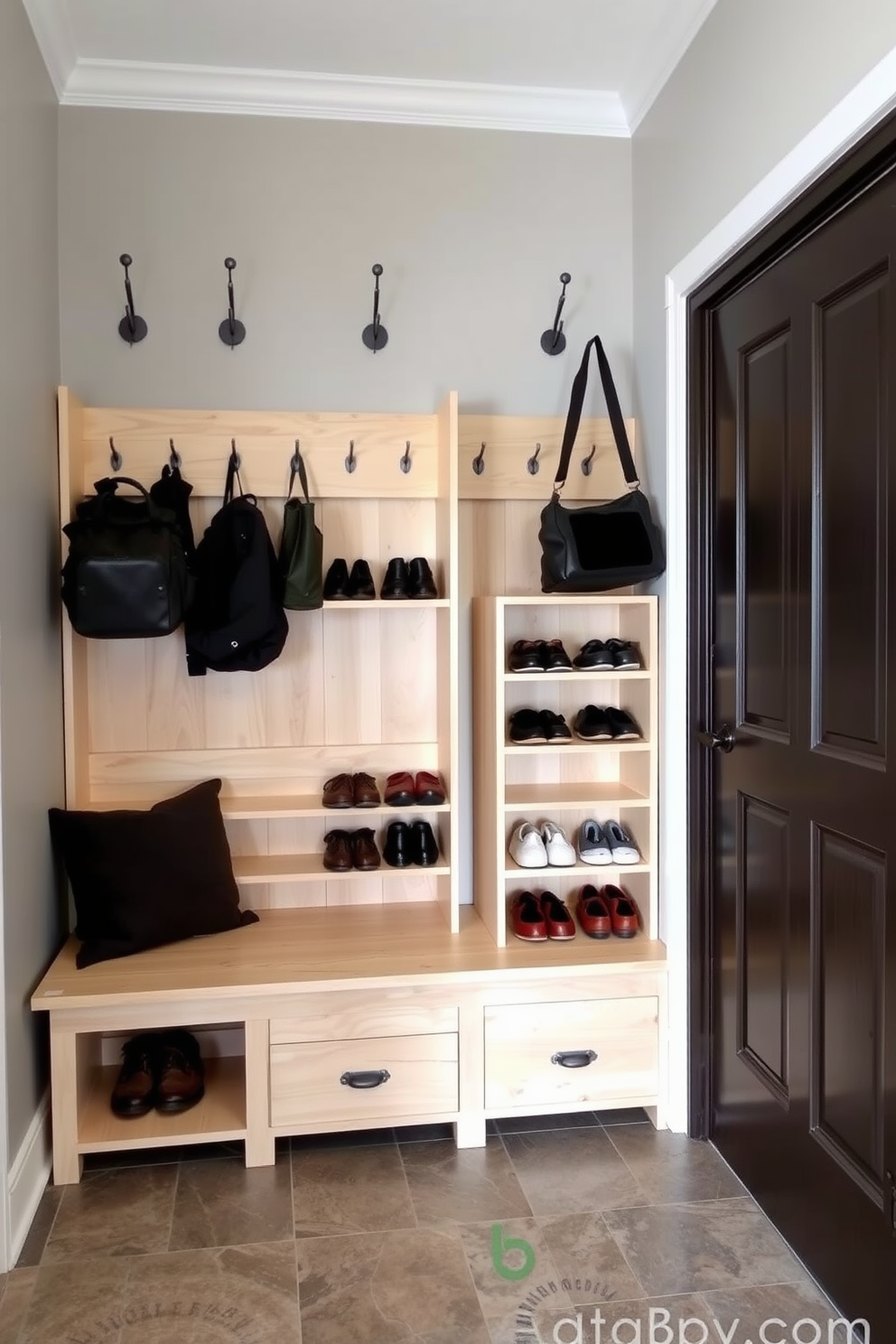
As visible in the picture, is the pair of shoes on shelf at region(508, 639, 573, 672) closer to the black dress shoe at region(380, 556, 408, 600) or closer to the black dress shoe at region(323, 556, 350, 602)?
the black dress shoe at region(380, 556, 408, 600)

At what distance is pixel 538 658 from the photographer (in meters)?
2.47

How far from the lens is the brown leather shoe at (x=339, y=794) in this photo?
2.49m

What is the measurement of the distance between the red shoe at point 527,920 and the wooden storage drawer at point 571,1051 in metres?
0.18

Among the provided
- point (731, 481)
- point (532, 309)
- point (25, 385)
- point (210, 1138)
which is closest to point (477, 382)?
point (532, 309)

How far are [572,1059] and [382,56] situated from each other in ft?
8.53

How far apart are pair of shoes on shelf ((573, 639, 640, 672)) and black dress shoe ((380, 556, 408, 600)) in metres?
0.50

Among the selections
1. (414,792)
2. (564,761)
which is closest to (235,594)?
(414,792)

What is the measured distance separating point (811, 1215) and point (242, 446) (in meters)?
2.20

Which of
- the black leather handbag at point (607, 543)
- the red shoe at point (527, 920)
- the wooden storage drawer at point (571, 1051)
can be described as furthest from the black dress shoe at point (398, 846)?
the black leather handbag at point (607, 543)

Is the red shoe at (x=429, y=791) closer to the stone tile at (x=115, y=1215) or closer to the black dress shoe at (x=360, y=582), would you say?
the black dress shoe at (x=360, y=582)

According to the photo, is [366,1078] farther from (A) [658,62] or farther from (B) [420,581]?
(A) [658,62]

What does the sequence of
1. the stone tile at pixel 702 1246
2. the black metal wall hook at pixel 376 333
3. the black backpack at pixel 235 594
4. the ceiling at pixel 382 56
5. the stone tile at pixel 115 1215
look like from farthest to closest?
the black metal wall hook at pixel 376 333 < the black backpack at pixel 235 594 < the ceiling at pixel 382 56 < the stone tile at pixel 115 1215 < the stone tile at pixel 702 1246

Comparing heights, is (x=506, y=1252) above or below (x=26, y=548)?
below

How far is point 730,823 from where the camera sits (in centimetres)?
220
